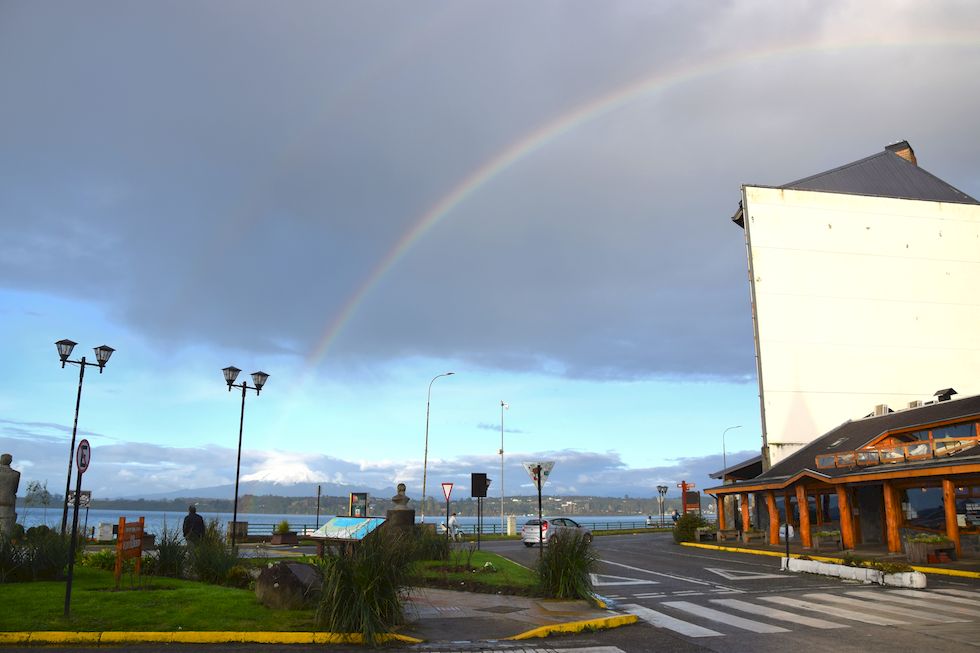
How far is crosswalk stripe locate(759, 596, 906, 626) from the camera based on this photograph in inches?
479

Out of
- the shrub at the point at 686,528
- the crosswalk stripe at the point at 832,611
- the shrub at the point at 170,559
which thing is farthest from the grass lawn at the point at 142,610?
the shrub at the point at 686,528

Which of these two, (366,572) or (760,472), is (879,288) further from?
(366,572)

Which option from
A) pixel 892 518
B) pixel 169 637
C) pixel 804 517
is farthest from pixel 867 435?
pixel 169 637

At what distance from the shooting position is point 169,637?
33.4ft

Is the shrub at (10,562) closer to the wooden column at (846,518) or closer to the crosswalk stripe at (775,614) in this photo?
the crosswalk stripe at (775,614)

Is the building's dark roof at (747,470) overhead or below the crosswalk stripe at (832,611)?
overhead

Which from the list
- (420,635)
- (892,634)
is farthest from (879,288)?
(420,635)

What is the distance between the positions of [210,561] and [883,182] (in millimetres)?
57265

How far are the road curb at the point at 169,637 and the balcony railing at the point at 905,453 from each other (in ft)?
77.5

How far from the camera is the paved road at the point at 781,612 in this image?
1041 centimetres

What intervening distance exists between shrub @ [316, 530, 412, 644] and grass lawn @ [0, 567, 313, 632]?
21.3 inches

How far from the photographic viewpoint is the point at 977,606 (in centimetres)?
1389

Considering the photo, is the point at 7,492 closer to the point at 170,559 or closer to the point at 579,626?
the point at 170,559

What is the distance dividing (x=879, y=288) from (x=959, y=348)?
783 centimetres
